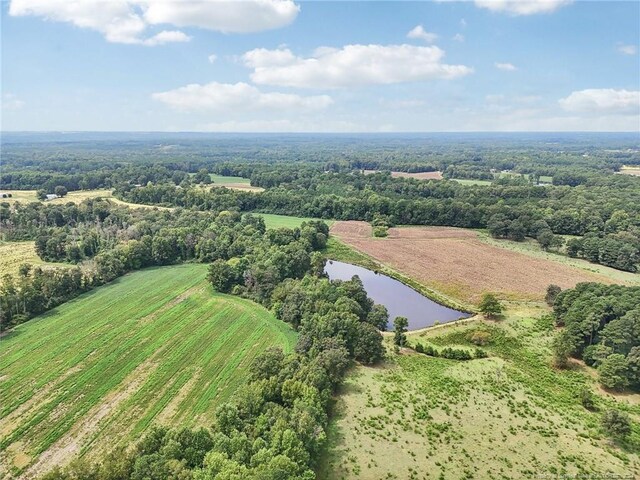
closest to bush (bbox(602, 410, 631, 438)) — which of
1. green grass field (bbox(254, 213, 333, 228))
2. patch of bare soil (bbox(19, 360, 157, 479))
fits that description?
patch of bare soil (bbox(19, 360, 157, 479))

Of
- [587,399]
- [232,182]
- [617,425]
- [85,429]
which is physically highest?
[232,182]

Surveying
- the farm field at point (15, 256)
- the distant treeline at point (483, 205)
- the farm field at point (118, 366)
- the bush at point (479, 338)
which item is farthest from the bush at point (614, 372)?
the farm field at point (15, 256)

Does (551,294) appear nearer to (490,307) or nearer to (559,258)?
(490,307)

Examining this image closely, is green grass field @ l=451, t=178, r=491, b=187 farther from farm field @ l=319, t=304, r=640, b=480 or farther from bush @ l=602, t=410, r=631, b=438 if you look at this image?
bush @ l=602, t=410, r=631, b=438

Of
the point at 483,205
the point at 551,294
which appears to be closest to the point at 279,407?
the point at 551,294

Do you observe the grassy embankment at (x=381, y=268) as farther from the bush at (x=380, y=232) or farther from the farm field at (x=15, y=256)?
the farm field at (x=15, y=256)

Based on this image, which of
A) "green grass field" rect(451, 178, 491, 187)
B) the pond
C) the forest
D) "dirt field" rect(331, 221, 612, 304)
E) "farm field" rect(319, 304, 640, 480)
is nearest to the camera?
the forest
